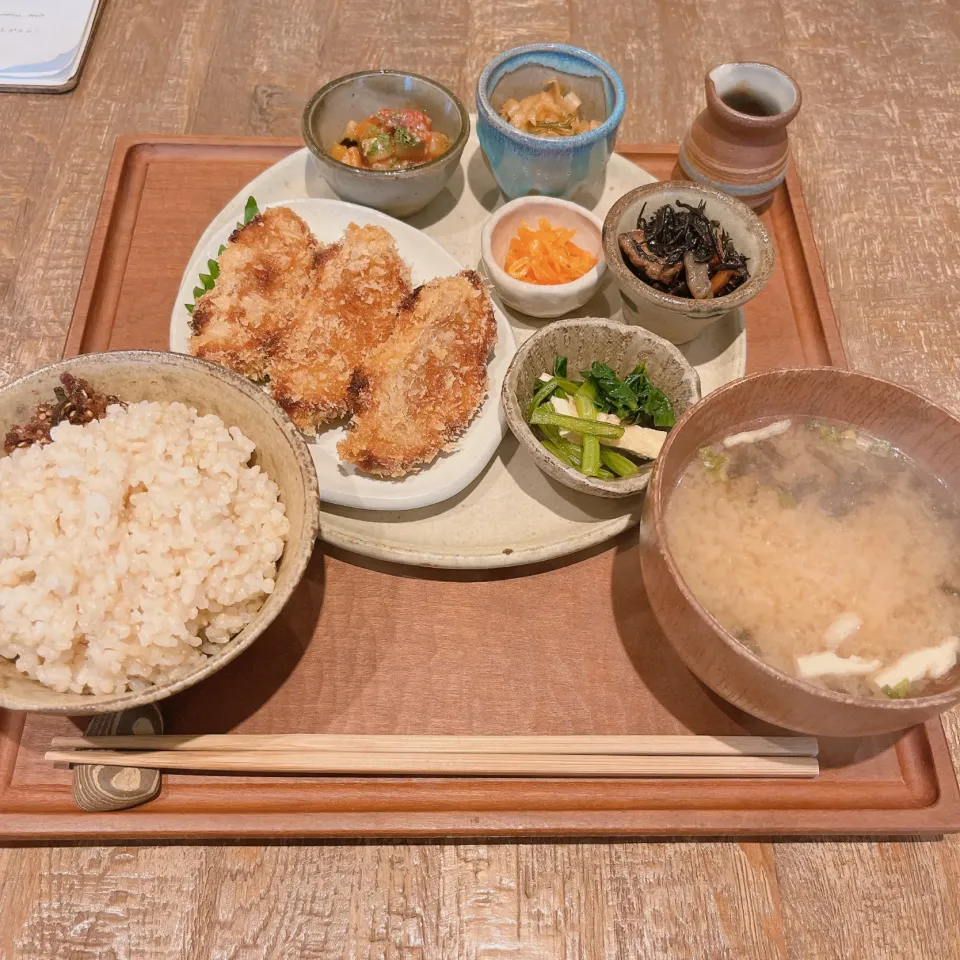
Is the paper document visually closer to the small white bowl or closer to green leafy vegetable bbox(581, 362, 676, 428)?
the small white bowl

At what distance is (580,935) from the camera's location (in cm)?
172

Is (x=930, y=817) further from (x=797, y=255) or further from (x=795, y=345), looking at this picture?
(x=797, y=255)

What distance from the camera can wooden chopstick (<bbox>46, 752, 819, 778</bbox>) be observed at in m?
1.72

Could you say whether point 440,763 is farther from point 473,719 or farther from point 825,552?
point 825,552

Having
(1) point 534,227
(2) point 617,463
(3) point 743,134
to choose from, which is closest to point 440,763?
(2) point 617,463

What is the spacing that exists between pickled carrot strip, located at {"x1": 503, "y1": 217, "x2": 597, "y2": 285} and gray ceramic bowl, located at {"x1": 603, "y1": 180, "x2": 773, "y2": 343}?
0.16 metres

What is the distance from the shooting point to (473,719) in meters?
1.85

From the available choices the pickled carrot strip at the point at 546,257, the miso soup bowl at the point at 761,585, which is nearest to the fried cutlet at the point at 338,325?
the pickled carrot strip at the point at 546,257

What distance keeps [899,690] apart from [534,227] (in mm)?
1877

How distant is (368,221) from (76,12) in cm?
234

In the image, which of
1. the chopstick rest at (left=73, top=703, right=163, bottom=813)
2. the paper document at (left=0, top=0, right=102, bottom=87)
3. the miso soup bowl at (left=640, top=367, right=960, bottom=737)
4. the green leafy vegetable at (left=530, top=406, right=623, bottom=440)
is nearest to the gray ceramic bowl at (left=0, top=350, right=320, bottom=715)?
the chopstick rest at (left=73, top=703, right=163, bottom=813)

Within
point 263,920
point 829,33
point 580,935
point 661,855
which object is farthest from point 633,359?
point 829,33

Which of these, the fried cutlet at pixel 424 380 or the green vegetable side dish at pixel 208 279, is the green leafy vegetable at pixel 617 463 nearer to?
the fried cutlet at pixel 424 380

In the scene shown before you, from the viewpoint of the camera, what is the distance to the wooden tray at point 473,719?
1.71 meters
